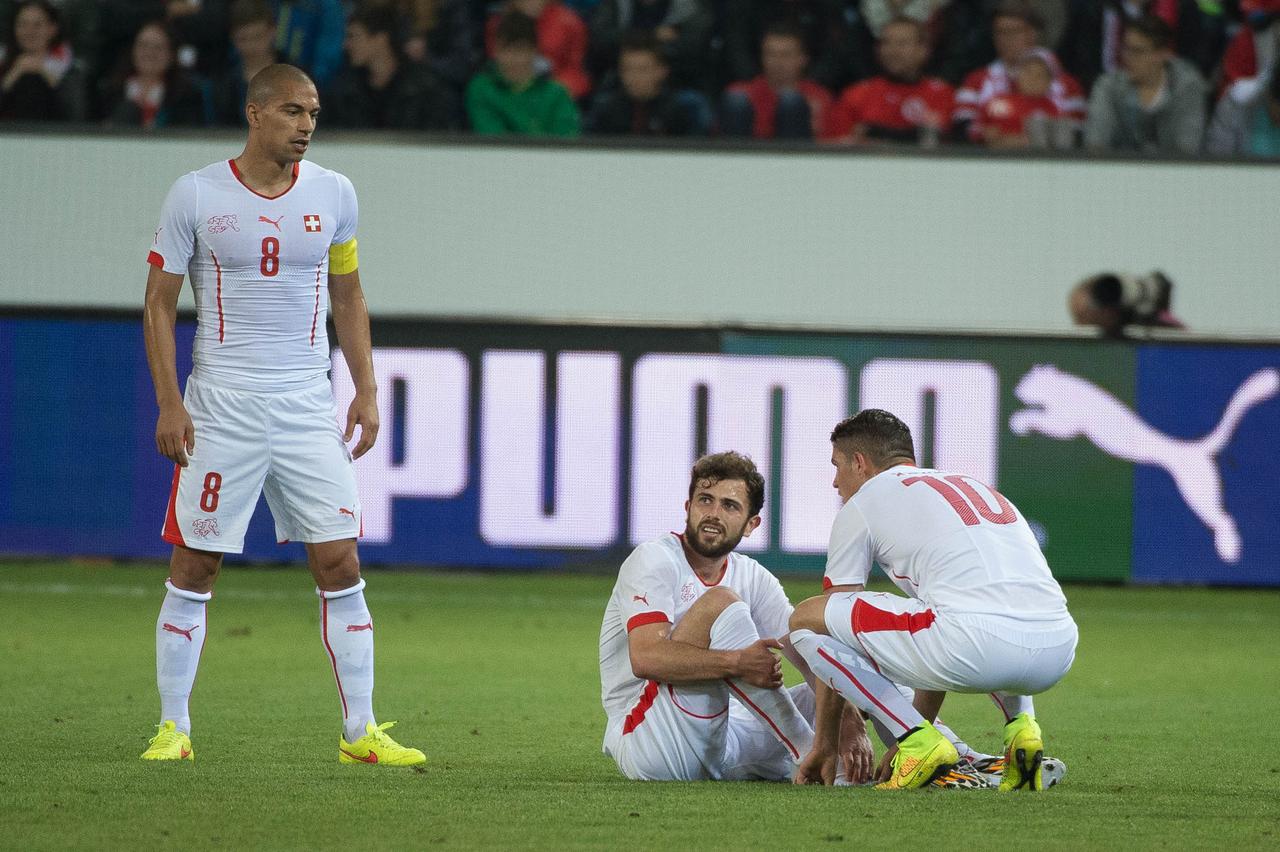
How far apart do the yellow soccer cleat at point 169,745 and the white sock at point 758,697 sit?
1555 mm

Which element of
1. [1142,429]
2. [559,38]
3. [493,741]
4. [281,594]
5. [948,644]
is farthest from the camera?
[559,38]

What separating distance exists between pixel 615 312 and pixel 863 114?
2.03 m

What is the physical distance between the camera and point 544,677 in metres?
7.88

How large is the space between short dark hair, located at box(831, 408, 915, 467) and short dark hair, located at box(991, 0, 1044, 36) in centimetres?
765

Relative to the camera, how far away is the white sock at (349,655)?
5570 mm

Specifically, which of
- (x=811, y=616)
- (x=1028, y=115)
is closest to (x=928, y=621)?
(x=811, y=616)

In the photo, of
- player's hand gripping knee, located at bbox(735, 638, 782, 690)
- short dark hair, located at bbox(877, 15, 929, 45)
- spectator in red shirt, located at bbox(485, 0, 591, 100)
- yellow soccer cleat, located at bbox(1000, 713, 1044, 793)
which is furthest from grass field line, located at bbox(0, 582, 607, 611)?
yellow soccer cleat, located at bbox(1000, 713, 1044, 793)

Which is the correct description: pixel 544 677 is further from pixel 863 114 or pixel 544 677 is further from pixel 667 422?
pixel 863 114

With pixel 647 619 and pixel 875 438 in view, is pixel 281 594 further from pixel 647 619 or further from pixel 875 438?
pixel 875 438

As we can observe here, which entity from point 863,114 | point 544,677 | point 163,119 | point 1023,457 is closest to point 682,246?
point 863,114

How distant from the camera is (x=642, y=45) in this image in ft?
39.5

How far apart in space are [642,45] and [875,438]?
7181 millimetres

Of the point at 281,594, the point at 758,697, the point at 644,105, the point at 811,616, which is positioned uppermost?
the point at 644,105

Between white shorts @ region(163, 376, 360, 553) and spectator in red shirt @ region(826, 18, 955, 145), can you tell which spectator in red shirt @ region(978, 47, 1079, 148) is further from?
white shorts @ region(163, 376, 360, 553)
